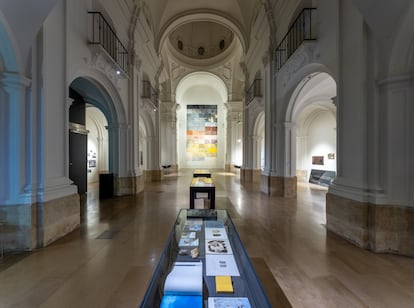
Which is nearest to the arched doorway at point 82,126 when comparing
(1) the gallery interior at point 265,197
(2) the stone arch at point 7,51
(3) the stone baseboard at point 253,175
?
(1) the gallery interior at point 265,197

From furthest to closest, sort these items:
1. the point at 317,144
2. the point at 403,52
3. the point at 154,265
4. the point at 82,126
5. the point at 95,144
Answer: the point at 95,144 → the point at 317,144 → the point at 82,126 → the point at 403,52 → the point at 154,265

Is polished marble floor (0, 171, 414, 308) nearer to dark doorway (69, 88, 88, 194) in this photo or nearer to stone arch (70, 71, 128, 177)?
stone arch (70, 71, 128, 177)

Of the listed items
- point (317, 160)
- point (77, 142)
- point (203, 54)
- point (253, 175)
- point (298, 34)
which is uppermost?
point (203, 54)

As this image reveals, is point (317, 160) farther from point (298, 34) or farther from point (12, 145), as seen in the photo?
point (12, 145)

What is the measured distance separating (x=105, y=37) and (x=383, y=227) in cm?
773

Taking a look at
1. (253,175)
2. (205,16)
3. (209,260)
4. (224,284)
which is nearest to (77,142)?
(209,260)

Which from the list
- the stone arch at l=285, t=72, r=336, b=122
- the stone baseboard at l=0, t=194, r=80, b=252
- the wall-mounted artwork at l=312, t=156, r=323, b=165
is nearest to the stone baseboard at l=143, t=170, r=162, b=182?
the stone arch at l=285, t=72, r=336, b=122

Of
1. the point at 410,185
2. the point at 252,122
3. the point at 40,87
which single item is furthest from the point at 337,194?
the point at 252,122

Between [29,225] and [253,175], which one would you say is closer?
[29,225]

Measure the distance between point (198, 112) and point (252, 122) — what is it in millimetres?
13209

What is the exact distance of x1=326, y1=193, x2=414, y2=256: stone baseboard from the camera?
3.17 meters

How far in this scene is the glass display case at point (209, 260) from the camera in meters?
1.36

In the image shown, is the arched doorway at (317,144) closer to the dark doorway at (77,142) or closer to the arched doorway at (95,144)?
the dark doorway at (77,142)

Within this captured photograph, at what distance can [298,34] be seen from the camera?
5898 mm
